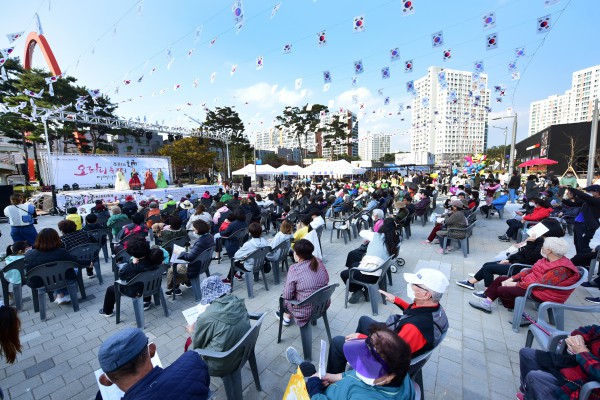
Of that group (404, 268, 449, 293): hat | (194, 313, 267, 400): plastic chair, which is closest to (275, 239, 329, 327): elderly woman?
(194, 313, 267, 400): plastic chair

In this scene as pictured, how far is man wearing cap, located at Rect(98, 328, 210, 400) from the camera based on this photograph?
4.41 ft

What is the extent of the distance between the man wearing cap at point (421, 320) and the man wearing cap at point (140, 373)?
3.45 ft

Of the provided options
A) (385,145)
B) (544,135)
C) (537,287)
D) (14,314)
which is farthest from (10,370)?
(385,145)

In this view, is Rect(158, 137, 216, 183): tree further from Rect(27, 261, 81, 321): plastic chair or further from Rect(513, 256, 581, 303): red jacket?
Rect(513, 256, 581, 303): red jacket

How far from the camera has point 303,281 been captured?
2867mm

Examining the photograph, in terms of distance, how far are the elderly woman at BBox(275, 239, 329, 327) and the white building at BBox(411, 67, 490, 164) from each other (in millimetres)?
13593

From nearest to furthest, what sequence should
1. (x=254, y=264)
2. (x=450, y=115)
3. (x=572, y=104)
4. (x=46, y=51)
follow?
(x=254, y=264), (x=450, y=115), (x=46, y=51), (x=572, y=104)

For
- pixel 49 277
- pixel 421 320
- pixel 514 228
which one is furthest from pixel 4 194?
pixel 514 228

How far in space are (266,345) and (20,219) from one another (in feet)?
20.3

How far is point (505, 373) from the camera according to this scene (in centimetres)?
251

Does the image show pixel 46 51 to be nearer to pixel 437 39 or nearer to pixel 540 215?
pixel 437 39

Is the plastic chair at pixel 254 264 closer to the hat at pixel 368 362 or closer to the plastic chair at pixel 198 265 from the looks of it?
the plastic chair at pixel 198 265

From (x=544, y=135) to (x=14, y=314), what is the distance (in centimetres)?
4360

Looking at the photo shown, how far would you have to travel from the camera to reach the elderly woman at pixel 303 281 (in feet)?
9.00
